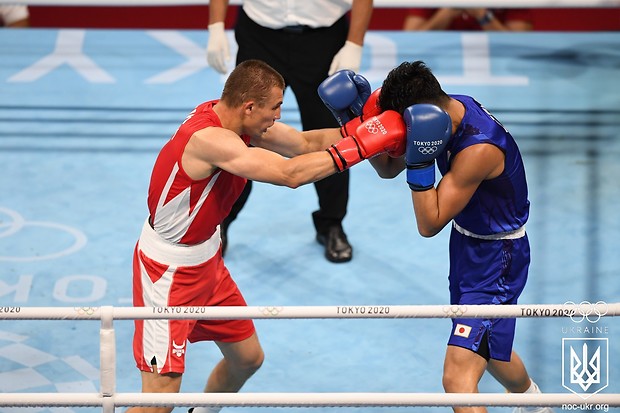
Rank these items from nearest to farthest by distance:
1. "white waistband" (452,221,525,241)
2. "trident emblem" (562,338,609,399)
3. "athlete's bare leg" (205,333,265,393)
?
"white waistband" (452,221,525,241) → "athlete's bare leg" (205,333,265,393) → "trident emblem" (562,338,609,399)

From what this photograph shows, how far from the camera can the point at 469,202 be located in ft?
12.4

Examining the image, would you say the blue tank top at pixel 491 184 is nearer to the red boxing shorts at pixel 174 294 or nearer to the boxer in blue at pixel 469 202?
the boxer in blue at pixel 469 202

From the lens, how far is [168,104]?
7301mm

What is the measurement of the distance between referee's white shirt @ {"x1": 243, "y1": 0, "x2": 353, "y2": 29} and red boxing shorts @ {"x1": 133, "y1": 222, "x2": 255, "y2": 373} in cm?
205

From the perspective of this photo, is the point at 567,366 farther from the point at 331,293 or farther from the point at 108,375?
the point at 108,375

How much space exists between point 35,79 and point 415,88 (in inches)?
185

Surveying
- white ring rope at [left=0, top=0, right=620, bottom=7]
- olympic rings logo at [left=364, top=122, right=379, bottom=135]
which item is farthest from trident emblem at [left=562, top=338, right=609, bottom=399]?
white ring rope at [left=0, top=0, right=620, bottom=7]

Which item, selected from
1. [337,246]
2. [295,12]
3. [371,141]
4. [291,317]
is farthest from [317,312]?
[295,12]

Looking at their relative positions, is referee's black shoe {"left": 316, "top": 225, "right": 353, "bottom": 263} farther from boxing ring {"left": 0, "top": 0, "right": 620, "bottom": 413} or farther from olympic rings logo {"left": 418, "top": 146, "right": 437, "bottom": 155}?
olympic rings logo {"left": 418, "top": 146, "right": 437, "bottom": 155}

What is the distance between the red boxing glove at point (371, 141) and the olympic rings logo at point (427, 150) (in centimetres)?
11

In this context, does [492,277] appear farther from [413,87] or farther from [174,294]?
[174,294]

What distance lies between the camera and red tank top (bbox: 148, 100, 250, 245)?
3664mm

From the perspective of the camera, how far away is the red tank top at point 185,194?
3664 mm

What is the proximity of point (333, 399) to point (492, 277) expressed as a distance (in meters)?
0.97
